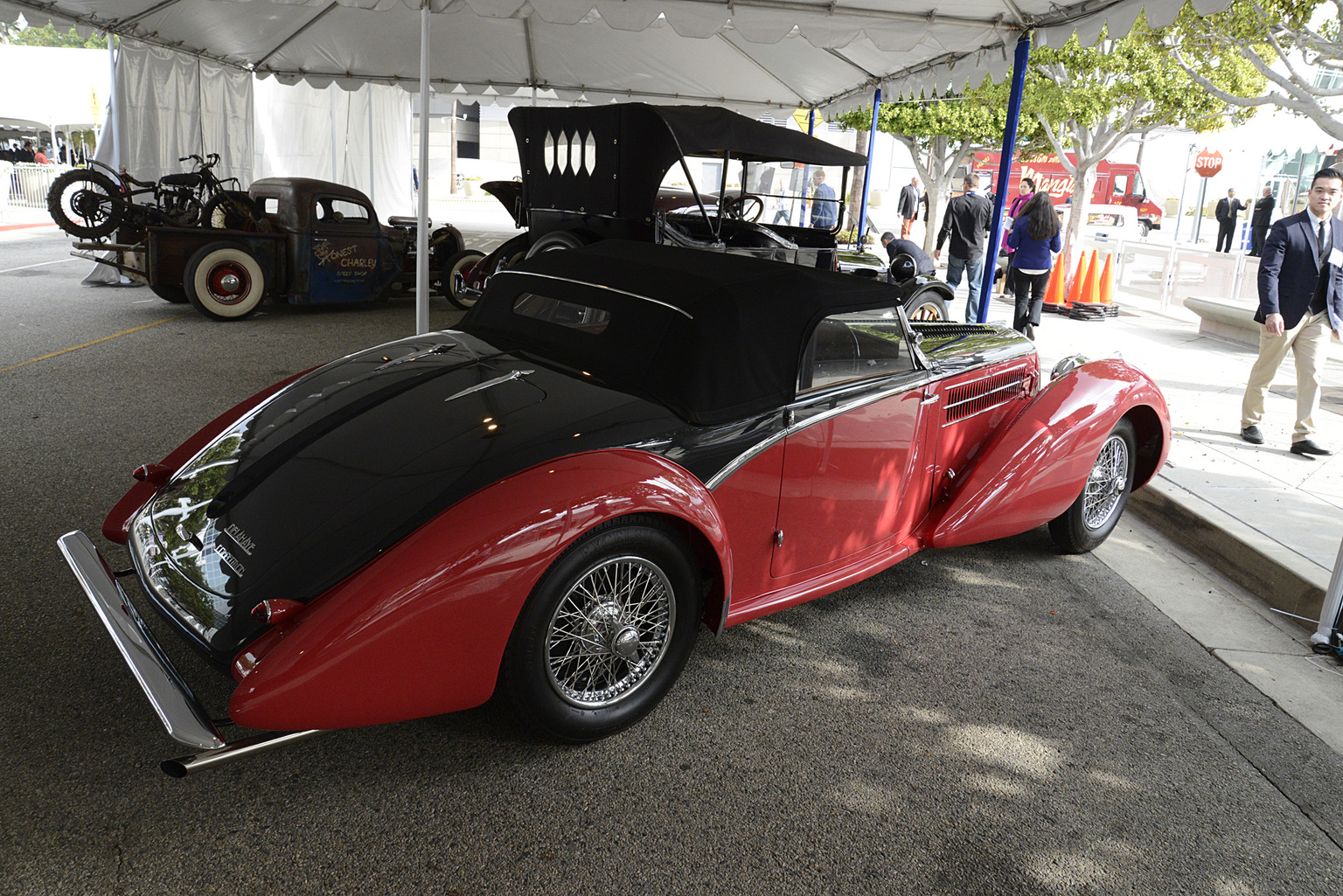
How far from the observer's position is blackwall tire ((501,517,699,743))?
7.92 feet

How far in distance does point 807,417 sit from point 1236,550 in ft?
9.53

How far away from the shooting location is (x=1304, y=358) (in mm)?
6055

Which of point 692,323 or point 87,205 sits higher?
point 87,205

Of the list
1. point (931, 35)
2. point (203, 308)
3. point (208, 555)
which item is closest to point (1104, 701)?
point (208, 555)

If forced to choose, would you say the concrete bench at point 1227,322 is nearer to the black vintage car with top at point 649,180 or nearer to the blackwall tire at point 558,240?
the black vintage car with top at point 649,180

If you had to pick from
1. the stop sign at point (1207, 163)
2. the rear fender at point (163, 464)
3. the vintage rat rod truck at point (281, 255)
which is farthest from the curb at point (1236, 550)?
the stop sign at point (1207, 163)

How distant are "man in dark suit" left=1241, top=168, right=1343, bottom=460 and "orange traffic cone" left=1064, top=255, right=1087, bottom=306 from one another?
7.56m

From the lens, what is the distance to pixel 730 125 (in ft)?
26.2

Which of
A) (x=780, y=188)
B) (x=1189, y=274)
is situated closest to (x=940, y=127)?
(x=1189, y=274)

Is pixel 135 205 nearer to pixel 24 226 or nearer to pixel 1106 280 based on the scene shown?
pixel 24 226

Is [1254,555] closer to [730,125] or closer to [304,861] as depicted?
[304,861]

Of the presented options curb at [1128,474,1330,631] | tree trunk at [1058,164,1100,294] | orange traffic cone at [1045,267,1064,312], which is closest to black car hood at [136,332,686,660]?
curb at [1128,474,1330,631]

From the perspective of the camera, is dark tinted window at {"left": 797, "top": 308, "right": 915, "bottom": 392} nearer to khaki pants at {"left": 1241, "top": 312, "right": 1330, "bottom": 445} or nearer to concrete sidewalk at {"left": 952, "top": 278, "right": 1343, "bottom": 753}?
concrete sidewalk at {"left": 952, "top": 278, "right": 1343, "bottom": 753}

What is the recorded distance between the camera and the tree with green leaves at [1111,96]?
14.8 m
